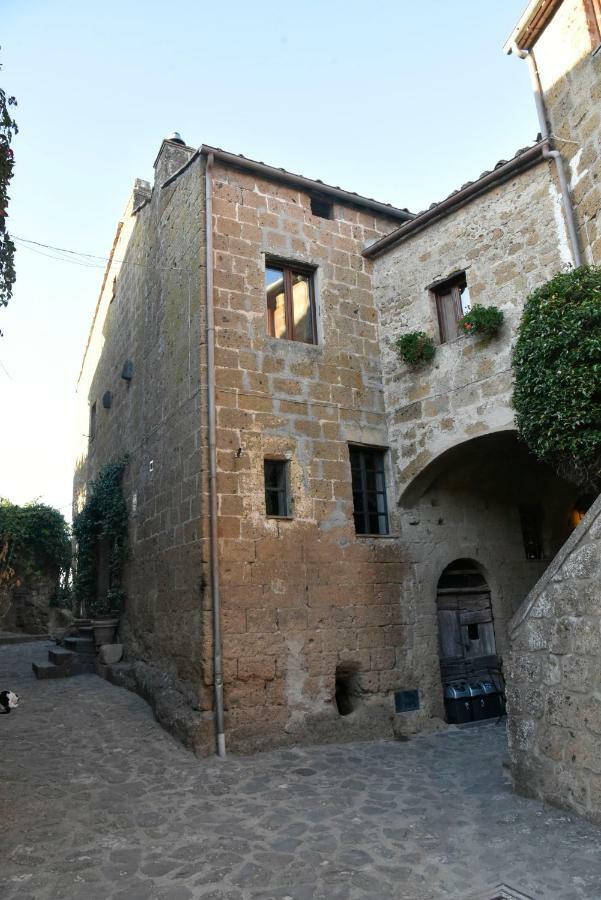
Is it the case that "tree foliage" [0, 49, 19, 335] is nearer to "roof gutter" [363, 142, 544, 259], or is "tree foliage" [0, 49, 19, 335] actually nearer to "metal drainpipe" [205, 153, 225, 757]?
"metal drainpipe" [205, 153, 225, 757]

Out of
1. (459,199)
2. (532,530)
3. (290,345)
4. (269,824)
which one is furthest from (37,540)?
(459,199)

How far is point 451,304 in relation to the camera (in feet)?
27.1

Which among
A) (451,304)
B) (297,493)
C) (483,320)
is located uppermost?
(451,304)

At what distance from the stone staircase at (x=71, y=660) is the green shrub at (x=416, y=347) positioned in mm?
6823

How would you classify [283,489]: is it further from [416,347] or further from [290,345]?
[416,347]

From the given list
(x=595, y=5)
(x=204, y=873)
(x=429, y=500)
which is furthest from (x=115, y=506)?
(x=595, y=5)

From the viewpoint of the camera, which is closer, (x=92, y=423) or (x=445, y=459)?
(x=445, y=459)

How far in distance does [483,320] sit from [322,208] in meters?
3.36

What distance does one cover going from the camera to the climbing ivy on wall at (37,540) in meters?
15.3

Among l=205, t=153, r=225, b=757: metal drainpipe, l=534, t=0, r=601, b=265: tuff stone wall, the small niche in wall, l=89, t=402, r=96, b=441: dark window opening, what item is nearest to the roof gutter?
l=534, t=0, r=601, b=265: tuff stone wall

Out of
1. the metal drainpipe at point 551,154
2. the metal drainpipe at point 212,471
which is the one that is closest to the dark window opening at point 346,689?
the metal drainpipe at point 212,471

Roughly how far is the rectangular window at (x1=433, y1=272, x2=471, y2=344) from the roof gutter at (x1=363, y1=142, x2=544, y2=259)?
35.6 inches

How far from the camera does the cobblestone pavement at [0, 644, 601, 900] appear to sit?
381 cm

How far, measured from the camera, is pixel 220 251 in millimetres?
7961
